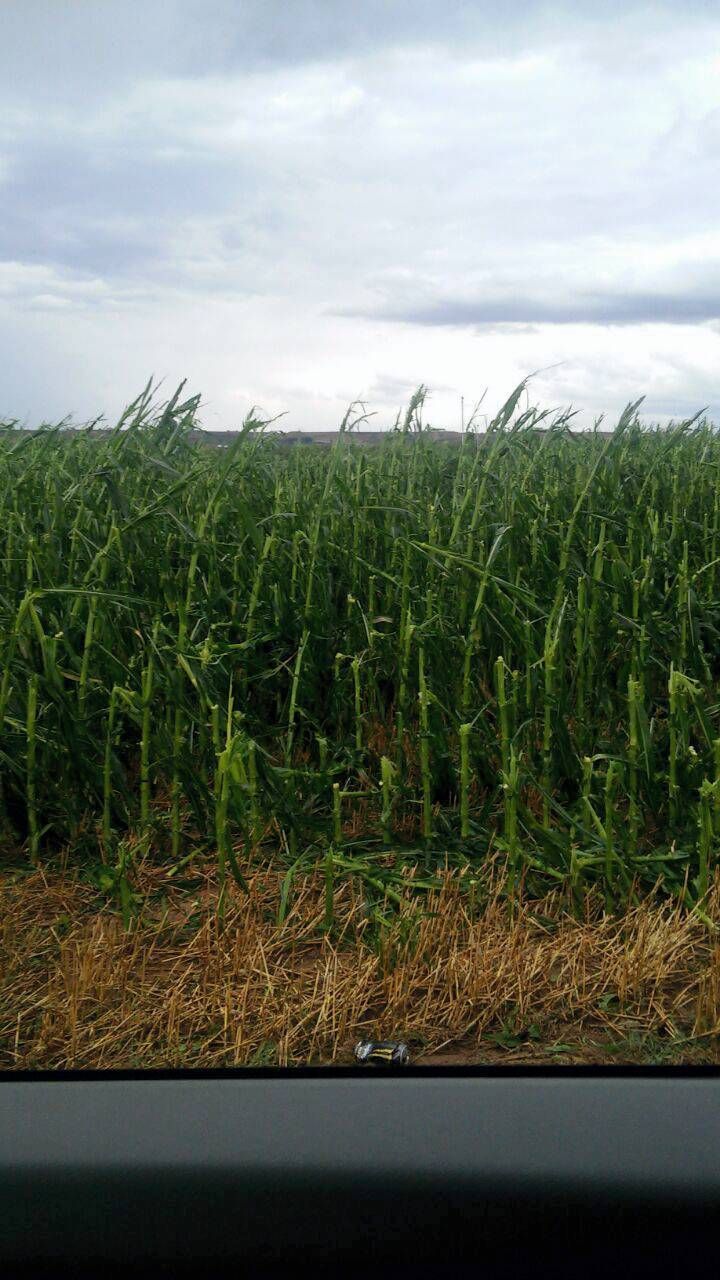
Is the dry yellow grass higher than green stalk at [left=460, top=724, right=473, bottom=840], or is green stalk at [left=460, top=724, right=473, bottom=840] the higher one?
green stalk at [left=460, top=724, right=473, bottom=840]

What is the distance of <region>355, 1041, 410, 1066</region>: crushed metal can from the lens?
110 cm

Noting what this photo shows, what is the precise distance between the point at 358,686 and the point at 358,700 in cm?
2

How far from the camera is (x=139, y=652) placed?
6.98 feet

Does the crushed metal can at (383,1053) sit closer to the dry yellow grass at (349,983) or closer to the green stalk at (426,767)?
the dry yellow grass at (349,983)

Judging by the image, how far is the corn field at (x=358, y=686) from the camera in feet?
5.49

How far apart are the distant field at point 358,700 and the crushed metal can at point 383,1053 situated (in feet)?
0.39

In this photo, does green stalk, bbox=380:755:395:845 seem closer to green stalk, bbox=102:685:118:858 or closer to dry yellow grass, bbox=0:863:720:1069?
dry yellow grass, bbox=0:863:720:1069

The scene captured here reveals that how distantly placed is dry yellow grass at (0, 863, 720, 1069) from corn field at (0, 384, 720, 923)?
2.8 inches

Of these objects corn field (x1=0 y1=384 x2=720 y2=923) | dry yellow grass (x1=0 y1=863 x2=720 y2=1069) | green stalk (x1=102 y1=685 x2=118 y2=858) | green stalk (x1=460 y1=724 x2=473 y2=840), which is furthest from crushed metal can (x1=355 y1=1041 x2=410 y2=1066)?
green stalk (x1=102 y1=685 x2=118 y2=858)

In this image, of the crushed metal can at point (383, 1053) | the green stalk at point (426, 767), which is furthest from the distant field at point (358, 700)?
the crushed metal can at point (383, 1053)

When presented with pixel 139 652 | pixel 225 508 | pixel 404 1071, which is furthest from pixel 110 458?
pixel 404 1071

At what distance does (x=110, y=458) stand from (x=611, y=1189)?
208 cm

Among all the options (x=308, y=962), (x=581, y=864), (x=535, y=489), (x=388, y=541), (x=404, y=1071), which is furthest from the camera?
(x=535, y=489)

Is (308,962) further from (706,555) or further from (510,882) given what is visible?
(706,555)
